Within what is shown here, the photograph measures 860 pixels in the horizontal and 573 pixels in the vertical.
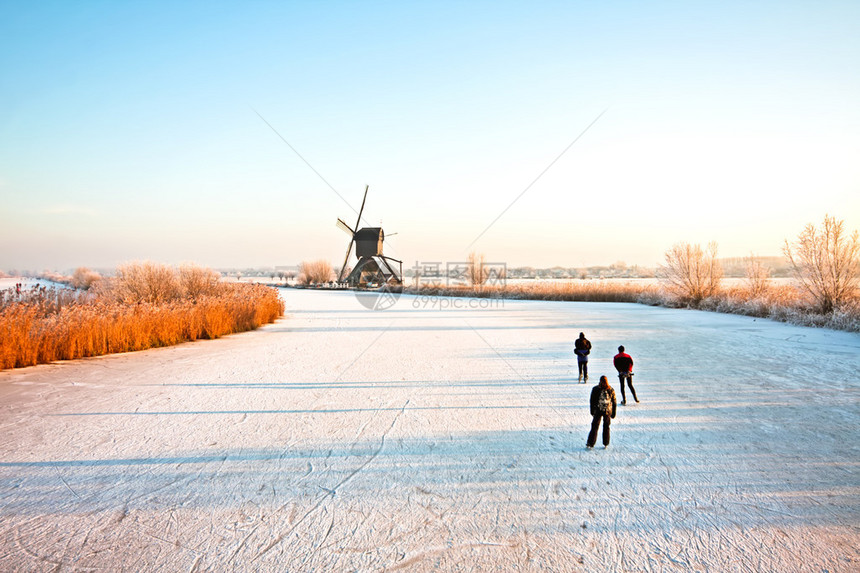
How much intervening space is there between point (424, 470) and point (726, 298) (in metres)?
19.0

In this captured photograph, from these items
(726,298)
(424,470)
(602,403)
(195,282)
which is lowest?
(424,470)

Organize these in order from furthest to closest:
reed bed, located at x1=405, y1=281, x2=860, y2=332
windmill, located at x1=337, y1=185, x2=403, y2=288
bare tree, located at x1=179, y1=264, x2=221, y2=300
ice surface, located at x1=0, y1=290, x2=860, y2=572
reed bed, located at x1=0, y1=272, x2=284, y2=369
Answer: windmill, located at x1=337, y1=185, x2=403, y2=288 < bare tree, located at x1=179, y1=264, x2=221, y2=300 < reed bed, located at x1=405, y1=281, x2=860, y2=332 < reed bed, located at x1=0, y1=272, x2=284, y2=369 < ice surface, located at x1=0, y1=290, x2=860, y2=572

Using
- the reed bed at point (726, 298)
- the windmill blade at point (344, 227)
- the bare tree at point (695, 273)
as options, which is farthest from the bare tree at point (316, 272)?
the bare tree at point (695, 273)

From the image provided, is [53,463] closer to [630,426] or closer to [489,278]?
[630,426]

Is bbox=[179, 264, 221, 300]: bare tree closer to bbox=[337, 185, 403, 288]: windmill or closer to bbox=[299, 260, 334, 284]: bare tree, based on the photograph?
bbox=[337, 185, 403, 288]: windmill

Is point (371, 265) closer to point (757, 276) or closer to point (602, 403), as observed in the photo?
point (757, 276)

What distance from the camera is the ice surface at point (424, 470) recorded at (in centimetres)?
261

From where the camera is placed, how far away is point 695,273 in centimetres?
1945

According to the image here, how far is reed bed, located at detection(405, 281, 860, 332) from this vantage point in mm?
12039

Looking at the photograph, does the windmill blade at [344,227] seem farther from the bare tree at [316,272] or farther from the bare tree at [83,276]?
the bare tree at [83,276]

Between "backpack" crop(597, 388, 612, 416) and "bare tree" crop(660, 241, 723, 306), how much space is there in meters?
18.6

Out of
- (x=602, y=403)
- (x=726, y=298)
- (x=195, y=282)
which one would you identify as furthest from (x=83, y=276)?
(x=726, y=298)

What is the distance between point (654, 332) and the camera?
1173cm

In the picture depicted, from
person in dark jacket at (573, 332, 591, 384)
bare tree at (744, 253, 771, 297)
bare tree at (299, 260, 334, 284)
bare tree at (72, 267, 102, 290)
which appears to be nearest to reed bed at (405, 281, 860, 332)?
bare tree at (744, 253, 771, 297)
